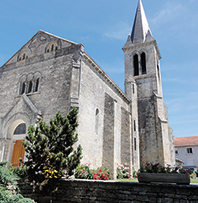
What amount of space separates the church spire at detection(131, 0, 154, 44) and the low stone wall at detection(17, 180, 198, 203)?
2514cm

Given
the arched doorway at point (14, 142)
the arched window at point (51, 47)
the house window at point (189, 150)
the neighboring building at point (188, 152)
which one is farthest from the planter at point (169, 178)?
the house window at point (189, 150)

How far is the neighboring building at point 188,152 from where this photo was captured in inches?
1511

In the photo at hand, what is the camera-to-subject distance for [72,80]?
13.9 m

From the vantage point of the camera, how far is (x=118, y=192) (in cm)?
703

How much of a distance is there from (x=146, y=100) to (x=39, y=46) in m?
14.8

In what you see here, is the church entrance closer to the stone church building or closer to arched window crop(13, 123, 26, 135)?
the stone church building

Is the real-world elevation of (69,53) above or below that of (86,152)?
above

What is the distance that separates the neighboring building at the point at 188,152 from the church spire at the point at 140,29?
2503 centimetres

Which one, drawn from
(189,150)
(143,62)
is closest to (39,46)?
(143,62)

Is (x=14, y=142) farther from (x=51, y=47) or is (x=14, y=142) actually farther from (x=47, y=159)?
(x=51, y=47)

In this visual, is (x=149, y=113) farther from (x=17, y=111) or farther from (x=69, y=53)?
(x=17, y=111)

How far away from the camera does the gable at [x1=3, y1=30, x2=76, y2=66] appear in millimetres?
16281

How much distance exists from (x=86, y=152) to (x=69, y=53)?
791 cm

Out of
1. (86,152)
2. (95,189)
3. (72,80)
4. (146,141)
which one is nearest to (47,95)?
(72,80)
